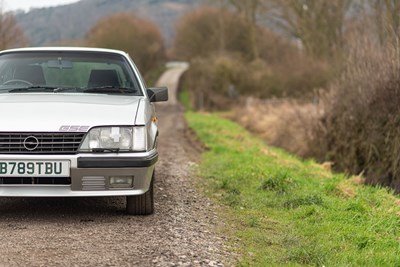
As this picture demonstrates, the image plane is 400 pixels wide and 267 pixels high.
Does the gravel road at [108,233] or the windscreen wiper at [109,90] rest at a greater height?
the windscreen wiper at [109,90]

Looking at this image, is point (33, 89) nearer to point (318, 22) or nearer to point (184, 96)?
point (318, 22)

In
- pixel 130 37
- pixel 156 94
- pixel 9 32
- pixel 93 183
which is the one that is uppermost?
pixel 156 94

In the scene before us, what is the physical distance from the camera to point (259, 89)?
36.3 meters

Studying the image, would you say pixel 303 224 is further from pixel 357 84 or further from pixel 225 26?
pixel 225 26

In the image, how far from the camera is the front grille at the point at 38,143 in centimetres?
527

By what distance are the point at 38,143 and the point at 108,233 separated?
1.02 meters

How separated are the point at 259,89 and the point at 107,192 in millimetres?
31367

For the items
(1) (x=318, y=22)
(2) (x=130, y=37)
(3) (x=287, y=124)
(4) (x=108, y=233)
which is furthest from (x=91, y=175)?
(2) (x=130, y=37)

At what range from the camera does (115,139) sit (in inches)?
214

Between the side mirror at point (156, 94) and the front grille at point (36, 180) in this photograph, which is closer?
the front grille at point (36, 180)

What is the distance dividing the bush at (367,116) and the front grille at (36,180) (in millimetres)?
7091

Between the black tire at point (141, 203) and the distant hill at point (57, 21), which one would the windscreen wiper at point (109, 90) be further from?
the distant hill at point (57, 21)

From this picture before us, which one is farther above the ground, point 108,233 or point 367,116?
point 108,233

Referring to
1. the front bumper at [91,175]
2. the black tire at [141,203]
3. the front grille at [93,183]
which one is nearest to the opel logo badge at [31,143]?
the front bumper at [91,175]
